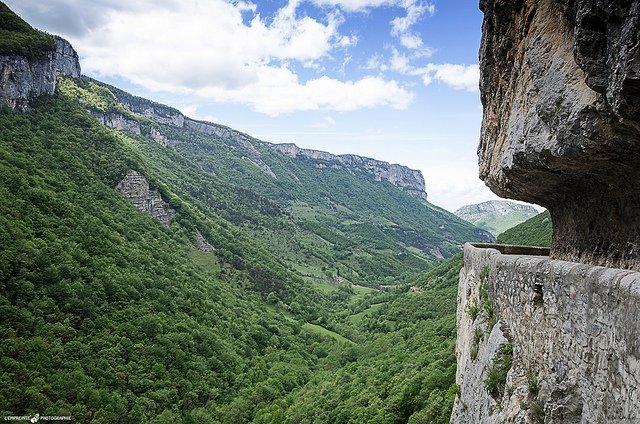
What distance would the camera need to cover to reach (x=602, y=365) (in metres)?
4.00

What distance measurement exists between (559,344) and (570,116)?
2.90 m

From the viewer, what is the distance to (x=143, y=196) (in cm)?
10412

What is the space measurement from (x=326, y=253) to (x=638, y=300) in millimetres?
178079

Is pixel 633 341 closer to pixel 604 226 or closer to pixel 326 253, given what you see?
pixel 604 226

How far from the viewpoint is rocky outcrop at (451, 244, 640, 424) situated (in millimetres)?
3652

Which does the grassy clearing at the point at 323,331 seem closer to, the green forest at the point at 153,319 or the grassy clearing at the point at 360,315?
the green forest at the point at 153,319

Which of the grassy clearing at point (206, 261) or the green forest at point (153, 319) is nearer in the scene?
the green forest at point (153, 319)

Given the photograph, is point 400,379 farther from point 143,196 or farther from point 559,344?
point 143,196

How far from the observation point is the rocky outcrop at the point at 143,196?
101 metres

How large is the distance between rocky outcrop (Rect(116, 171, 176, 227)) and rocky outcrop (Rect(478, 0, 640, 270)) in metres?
103


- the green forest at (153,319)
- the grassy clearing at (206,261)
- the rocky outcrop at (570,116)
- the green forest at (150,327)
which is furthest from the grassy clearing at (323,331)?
the rocky outcrop at (570,116)

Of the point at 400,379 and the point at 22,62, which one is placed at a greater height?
the point at 22,62

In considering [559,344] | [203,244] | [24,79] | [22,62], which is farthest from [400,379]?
[22,62]

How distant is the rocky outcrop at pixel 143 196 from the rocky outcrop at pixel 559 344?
10411 cm
